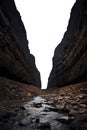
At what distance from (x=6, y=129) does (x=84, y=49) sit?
46.8ft

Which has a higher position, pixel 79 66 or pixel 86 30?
pixel 86 30

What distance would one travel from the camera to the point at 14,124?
568cm

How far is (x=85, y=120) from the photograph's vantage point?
5.57 meters

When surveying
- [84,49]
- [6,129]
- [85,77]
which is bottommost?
[6,129]

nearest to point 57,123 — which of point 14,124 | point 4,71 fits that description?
point 14,124

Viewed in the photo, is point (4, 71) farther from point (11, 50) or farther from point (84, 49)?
point (84, 49)

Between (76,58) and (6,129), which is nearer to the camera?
(6,129)

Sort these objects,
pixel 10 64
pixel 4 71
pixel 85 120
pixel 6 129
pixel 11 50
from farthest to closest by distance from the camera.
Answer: pixel 11 50
pixel 10 64
pixel 4 71
pixel 85 120
pixel 6 129

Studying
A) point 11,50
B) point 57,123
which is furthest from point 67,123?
point 11,50

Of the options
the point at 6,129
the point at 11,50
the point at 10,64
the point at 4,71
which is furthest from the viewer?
the point at 11,50

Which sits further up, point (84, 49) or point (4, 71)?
point (84, 49)

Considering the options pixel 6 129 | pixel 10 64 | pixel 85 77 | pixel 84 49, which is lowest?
pixel 6 129

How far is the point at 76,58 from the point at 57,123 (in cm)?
1640

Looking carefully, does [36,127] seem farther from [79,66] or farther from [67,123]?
[79,66]
